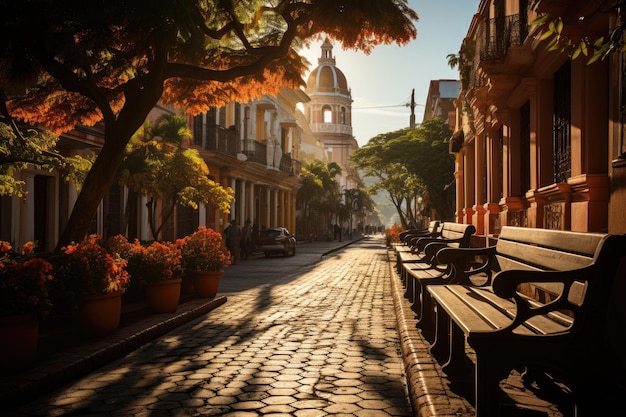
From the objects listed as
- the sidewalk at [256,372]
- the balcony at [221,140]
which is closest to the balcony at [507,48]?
the sidewalk at [256,372]

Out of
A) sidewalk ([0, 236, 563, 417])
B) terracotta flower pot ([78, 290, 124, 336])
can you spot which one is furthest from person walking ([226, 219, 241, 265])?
terracotta flower pot ([78, 290, 124, 336])

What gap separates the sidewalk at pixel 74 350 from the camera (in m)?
4.39

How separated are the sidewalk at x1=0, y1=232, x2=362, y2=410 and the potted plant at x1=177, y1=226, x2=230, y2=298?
133 cm

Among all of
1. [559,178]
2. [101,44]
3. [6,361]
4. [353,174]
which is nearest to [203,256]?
[101,44]

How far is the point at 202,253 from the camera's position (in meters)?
9.31

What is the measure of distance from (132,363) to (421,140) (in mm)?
26551

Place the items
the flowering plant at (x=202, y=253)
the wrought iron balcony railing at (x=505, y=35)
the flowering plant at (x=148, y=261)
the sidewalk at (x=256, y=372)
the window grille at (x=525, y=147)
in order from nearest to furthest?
the sidewalk at (x=256, y=372) < the flowering plant at (x=148, y=261) < the flowering plant at (x=202, y=253) < the wrought iron balcony railing at (x=505, y=35) < the window grille at (x=525, y=147)

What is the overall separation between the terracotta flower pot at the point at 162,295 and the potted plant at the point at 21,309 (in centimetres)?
279

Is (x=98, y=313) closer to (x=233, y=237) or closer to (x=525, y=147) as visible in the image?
(x=525, y=147)

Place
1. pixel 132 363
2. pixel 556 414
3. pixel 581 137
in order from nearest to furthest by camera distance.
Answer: pixel 556 414, pixel 132 363, pixel 581 137

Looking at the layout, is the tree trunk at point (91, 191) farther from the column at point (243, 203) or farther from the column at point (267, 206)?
the column at point (267, 206)

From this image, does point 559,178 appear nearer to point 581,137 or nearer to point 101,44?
point 581,137

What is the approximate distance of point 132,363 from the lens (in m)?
5.54

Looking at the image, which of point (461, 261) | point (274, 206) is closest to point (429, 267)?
point (461, 261)
